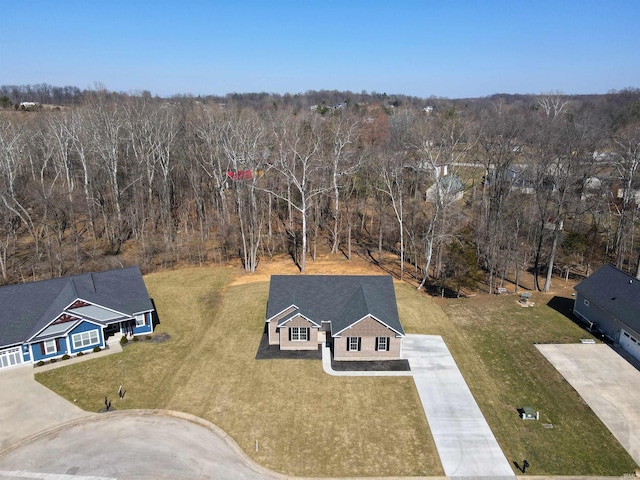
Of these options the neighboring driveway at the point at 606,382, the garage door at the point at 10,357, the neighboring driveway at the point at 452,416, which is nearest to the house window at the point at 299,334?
the neighboring driveway at the point at 452,416

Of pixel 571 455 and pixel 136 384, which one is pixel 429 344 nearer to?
pixel 571 455

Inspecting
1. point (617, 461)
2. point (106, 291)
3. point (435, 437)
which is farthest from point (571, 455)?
point (106, 291)

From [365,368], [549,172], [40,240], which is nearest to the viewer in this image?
[365,368]

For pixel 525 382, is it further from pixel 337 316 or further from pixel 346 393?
pixel 337 316

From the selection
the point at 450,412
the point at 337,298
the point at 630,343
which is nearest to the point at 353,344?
the point at 337,298

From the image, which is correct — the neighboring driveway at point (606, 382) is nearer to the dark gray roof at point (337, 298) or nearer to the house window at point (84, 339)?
the dark gray roof at point (337, 298)

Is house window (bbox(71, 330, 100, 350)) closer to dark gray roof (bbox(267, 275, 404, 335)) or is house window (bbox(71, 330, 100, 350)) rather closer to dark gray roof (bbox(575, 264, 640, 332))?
dark gray roof (bbox(267, 275, 404, 335))

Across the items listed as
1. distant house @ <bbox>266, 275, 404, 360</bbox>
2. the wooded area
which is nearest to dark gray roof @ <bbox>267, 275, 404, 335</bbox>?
distant house @ <bbox>266, 275, 404, 360</bbox>
